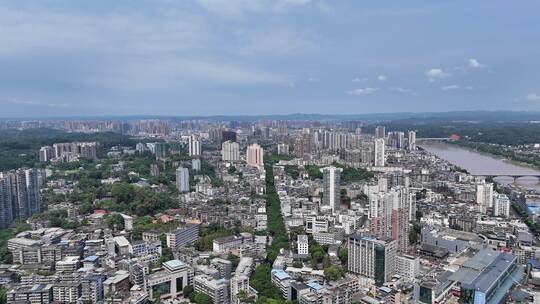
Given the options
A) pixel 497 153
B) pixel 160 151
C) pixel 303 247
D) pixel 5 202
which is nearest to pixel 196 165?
pixel 160 151

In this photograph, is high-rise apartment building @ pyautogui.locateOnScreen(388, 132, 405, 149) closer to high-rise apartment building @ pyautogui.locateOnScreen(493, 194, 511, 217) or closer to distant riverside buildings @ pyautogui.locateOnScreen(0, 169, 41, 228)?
high-rise apartment building @ pyautogui.locateOnScreen(493, 194, 511, 217)

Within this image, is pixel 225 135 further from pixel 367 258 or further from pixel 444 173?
pixel 367 258

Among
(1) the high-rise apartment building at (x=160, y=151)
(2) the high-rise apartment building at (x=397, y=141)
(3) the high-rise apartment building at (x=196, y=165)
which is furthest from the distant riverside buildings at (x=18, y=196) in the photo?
(2) the high-rise apartment building at (x=397, y=141)

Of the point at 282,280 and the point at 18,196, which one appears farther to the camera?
the point at 18,196

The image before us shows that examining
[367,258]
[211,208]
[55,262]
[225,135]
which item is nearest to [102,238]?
[55,262]

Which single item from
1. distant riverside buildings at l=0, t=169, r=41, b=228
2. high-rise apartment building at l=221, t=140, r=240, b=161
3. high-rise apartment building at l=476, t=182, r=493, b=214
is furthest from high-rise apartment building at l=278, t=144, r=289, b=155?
distant riverside buildings at l=0, t=169, r=41, b=228

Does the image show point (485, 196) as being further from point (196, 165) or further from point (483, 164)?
point (196, 165)
